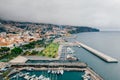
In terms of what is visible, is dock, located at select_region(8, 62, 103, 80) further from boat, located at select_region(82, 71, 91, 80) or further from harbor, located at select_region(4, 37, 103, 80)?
boat, located at select_region(82, 71, 91, 80)

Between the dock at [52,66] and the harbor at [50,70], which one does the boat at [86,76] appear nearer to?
the harbor at [50,70]

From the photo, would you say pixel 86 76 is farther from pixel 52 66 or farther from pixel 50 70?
pixel 52 66

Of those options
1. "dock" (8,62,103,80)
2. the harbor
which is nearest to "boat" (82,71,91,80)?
the harbor

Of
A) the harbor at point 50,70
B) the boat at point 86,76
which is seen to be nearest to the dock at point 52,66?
the harbor at point 50,70

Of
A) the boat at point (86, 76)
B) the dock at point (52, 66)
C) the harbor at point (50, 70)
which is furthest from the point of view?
the dock at point (52, 66)

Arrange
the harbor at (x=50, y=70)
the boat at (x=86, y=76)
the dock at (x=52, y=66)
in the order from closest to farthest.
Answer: the boat at (x=86, y=76)
the harbor at (x=50, y=70)
the dock at (x=52, y=66)

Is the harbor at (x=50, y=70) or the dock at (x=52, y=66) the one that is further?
the dock at (x=52, y=66)

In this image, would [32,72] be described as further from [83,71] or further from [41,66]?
[83,71]

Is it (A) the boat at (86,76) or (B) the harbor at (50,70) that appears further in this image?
(B) the harbor at (50,70)

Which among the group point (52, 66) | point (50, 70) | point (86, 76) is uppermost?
point (86, 76)

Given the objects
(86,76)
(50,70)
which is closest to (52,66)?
(50,70)

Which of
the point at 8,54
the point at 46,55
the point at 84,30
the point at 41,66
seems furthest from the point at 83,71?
the point at 84,30

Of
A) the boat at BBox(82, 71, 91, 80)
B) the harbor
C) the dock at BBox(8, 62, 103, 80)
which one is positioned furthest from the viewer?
the dock at BBox(8, 62, 103, 80)
